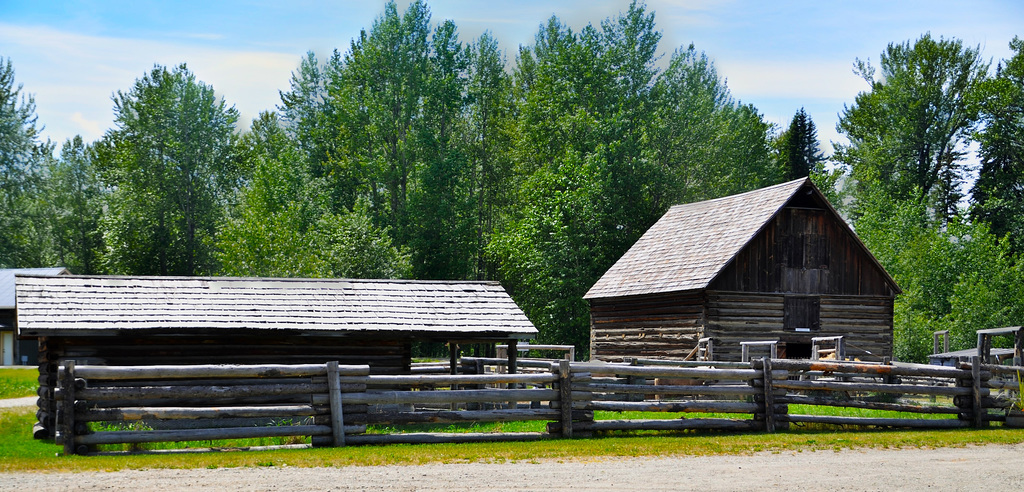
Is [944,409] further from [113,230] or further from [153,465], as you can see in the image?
[113,230]

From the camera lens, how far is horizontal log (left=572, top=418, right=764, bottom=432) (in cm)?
1703

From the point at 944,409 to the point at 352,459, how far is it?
12.5 m

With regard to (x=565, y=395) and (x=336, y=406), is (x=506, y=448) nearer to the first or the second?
(x=565, y=395)

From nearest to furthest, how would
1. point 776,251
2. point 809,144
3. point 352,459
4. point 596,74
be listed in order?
point 352,459, point 776,251, point 596,74, point 809,144

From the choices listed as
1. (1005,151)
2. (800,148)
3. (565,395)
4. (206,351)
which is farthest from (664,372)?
(800,148)

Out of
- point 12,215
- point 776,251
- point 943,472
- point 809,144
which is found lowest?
point 943,472

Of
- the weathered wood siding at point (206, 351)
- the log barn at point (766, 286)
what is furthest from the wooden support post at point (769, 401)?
the log barn at point (766, 286)

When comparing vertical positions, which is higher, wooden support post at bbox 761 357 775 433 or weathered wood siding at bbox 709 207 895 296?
weathered wood siding at bbox 709 207 895 296

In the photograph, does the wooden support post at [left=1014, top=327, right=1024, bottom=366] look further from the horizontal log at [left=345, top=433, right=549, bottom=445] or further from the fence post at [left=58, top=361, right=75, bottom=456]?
the fence post at [left=58, top=361, right=75, bottom=456]

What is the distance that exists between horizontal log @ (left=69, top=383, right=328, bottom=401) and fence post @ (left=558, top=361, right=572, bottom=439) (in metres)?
3.97

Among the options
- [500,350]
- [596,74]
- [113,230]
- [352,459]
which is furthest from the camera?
[113,230]

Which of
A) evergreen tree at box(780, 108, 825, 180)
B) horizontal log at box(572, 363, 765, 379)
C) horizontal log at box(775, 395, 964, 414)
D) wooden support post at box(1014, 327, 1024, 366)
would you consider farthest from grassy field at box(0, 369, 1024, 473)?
evergreen tree at box(780, 108, 825, 180)

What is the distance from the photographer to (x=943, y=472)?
12641 mm

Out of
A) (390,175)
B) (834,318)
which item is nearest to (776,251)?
(834,318)
